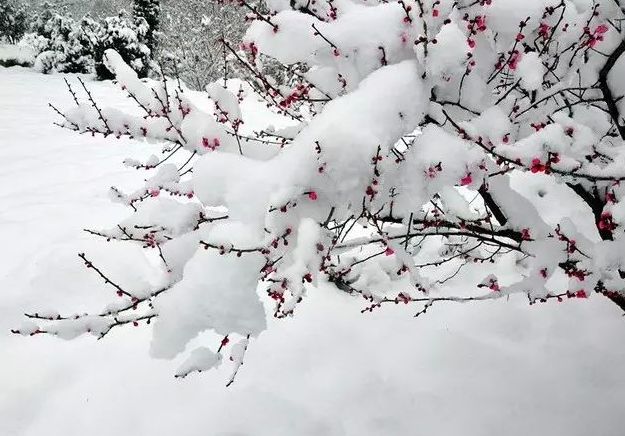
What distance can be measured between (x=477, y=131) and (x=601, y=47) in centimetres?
95

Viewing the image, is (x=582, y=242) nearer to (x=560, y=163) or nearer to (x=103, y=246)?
(x=560, y=163)

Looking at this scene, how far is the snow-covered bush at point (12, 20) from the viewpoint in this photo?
3628 cm

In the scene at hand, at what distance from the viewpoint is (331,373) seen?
3340 millimetres

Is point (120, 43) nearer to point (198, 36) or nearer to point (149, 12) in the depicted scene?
point (198, 36)

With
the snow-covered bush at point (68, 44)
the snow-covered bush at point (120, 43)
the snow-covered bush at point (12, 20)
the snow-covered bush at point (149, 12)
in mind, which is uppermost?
the snow-covered bush at point (149, 12)

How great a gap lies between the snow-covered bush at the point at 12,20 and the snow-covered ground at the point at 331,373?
138ft

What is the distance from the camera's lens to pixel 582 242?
220 cm

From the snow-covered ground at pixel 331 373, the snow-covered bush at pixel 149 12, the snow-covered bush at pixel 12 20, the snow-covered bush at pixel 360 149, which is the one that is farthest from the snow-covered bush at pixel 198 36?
the snow-covered bush at pixel 12 20

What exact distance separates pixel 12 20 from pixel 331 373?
45602 mm

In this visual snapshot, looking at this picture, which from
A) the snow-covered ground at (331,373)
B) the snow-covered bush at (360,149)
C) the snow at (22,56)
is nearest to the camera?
the snow-covered bush at (360,149)

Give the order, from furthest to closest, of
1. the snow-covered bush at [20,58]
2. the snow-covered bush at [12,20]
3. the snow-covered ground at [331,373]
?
1. the snow-covered bush at [12,20]
2. the snow-covered bush at [20,58]
3. the snow-covered ground at [331,373]

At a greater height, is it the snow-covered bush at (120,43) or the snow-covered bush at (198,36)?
the snow-covered bush at (198,36)

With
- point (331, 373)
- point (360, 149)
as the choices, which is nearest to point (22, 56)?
point (331, 373)

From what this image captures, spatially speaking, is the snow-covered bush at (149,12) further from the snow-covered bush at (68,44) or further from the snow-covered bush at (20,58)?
the snow-covered bush at (20,58)
